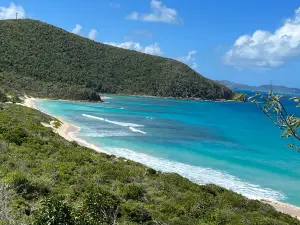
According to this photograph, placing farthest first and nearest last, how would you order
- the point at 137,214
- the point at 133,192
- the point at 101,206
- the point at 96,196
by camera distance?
the point at 133,192
the point at 137,214
the point at 96,196
the point at 101,206

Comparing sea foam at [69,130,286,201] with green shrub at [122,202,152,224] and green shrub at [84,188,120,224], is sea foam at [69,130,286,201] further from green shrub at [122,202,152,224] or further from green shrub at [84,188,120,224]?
green shrub at [84,188,120,224]

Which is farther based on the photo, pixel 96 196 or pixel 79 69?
pixel 79 69

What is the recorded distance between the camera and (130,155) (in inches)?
1350

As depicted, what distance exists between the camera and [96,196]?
12.5m

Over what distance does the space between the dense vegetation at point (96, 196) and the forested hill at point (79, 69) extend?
261ft

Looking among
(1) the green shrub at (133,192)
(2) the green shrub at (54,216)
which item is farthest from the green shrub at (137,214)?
(2) the green shrub at (54,216)

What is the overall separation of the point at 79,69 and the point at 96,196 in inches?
5040

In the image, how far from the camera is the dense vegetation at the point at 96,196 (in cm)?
1013

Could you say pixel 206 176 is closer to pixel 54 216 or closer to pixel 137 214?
pixel 137 214

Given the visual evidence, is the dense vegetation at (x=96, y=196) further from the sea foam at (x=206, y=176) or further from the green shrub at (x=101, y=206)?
the sea foam at (x=206, y=176)

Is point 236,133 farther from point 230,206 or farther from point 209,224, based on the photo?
point 209,224

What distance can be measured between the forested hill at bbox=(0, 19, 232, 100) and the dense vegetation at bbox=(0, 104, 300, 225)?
261 feet

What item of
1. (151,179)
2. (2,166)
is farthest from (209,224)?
(2,166)

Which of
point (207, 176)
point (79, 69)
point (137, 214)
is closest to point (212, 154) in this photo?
point (207, 176)
